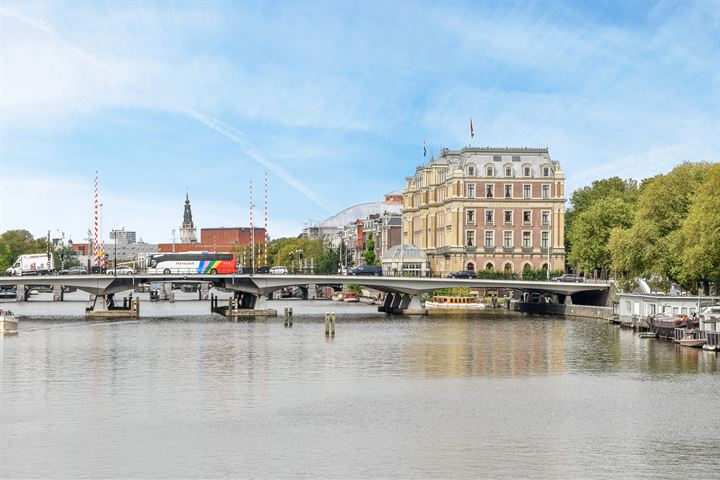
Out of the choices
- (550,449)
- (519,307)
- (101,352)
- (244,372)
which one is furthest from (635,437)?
(519,307)

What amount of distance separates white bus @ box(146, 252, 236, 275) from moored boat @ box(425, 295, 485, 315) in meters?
31.4

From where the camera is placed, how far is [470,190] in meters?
196

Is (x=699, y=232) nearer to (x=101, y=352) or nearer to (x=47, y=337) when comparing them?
(x=101, y=352)

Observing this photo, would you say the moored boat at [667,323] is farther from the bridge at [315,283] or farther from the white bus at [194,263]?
the white bus at [194,263]

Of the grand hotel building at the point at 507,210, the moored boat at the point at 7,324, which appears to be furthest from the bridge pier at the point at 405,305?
the moored boat at the point at 7,324

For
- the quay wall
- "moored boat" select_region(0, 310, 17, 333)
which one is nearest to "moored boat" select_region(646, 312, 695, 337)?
the quay wall

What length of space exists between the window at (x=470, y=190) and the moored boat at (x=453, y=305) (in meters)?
24.5

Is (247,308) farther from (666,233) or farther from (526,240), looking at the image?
(666,233)

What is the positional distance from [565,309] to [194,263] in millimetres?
58282

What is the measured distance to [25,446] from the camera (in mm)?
49781

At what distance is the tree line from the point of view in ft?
337

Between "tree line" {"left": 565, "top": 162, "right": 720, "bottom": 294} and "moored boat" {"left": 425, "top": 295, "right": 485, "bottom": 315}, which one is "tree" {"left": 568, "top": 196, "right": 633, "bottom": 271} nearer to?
"tree line" {"left": 565, "top": 162, "right": 720, "bottom": 294}

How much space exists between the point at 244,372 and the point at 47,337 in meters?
37.4

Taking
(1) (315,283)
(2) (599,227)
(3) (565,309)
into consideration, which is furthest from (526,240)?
(1) (315,283)
